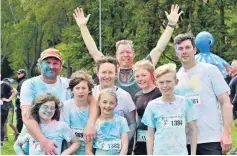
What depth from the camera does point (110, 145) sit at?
4.75 m

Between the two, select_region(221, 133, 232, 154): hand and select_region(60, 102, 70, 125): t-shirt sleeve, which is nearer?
select_region(221, 133, 232, 154): hand

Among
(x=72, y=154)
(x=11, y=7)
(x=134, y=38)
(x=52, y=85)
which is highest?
(x=11, y=7)

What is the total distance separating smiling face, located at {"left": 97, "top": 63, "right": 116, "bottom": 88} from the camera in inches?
191

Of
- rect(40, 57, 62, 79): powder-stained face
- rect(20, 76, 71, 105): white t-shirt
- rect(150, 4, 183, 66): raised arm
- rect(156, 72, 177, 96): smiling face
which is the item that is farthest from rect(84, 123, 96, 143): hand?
rect(150, 4, 183, 66): raised arm

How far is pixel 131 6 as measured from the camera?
106 feet

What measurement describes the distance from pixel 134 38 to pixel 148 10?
1919 millimetres

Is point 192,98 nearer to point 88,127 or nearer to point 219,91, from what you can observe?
point 219,91

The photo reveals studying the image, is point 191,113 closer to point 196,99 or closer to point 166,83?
point 196,99

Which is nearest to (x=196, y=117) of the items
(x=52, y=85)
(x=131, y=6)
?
(x=52, y=85)

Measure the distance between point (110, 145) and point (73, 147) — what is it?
337 millimetres

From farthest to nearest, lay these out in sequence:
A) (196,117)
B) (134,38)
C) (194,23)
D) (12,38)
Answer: (12,38) < (134,38) < (194,23) < (196,117)

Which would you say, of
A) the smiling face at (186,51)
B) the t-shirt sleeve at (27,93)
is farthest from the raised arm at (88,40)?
the smiling face at (186,51)

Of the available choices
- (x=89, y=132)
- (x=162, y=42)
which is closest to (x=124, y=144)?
(x=89, y=132)

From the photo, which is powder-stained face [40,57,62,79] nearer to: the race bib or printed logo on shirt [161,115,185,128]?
the race bib
